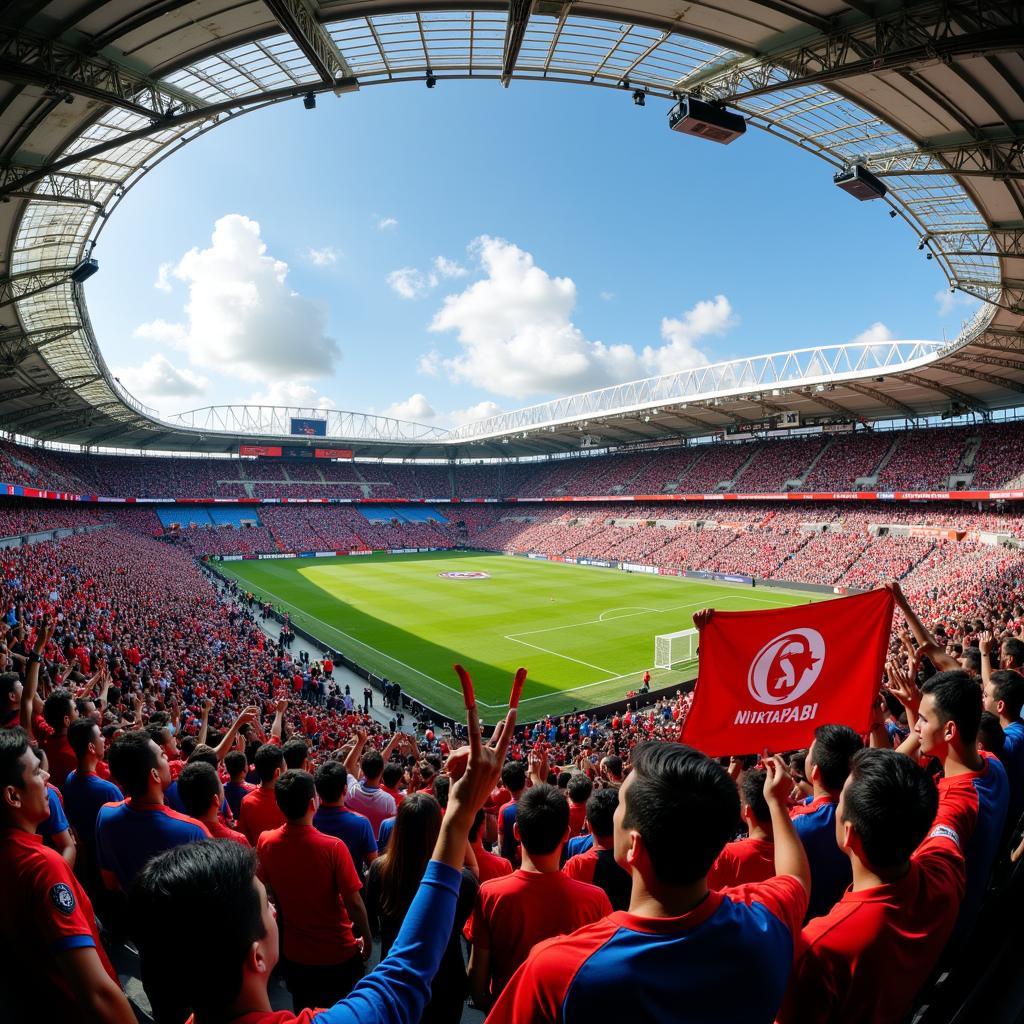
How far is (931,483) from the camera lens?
139 feet

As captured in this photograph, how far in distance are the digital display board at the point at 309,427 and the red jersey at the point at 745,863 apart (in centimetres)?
7630

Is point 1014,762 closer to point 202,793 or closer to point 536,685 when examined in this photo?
point 202,793

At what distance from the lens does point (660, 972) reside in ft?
5.25

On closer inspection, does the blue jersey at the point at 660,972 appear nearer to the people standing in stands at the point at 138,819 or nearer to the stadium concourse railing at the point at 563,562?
the people standing in stands at the point at 138,819

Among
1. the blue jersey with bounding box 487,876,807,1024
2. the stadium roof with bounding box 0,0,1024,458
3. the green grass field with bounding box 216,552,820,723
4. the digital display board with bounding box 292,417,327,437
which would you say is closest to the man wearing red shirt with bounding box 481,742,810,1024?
the blue jersey with bounding box 487,876,807,1024

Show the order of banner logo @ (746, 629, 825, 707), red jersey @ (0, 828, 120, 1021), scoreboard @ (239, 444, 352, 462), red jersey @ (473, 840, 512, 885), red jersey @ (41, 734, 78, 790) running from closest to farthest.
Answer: red jersey @ (0, 828, 120, 1021) → red jersey @ (473, 840, 512, 885) → red jersey @ (41, 734, 78, 790) → banner logo @ (746, 629, 825, 707) → scoreboard @ (239, 444, 352, 462)

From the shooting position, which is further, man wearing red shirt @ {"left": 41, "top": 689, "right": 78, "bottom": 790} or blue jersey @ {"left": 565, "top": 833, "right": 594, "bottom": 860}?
man wearing red shirt @ {"left": 41, "top": 689, "right": 78, "bottom": 790}

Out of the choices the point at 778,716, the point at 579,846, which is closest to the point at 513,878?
the point at 579,846

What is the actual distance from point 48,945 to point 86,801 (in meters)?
2.45

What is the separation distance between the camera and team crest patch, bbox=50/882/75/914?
95.6 inches

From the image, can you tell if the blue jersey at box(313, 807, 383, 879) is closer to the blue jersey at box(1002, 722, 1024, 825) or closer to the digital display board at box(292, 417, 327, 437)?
the blue jersey at box(1002, 722, 1024, 825)

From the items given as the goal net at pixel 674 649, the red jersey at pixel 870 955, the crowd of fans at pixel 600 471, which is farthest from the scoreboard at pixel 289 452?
Answer: the red jersey at pixel 870 955

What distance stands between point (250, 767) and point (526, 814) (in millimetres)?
7265

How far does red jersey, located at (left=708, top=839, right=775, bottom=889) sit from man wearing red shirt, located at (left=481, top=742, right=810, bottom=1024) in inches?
68.6
